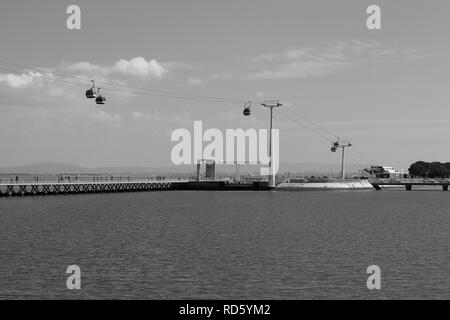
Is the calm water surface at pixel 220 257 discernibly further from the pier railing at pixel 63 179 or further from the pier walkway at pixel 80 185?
the pier walkway at pixel 80 185

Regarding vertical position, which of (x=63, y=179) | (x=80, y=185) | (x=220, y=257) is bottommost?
(x=220, y=257)

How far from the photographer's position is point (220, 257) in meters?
45.4

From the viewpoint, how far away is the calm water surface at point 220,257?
33.6 m

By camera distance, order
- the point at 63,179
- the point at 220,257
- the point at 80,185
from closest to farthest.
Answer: the point at 220,257 < the point at 63,179 < the point at 80,185

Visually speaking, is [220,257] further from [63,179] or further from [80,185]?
[80,185]

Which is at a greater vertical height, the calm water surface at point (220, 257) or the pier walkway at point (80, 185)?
the pier walkway at point (80, 185)

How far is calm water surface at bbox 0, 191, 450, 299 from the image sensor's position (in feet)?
110

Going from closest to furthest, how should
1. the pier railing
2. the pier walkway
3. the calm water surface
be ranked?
the calm water surface
the pier railing
the pier walkway

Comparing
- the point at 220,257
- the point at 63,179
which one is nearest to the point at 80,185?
the point at 63,179

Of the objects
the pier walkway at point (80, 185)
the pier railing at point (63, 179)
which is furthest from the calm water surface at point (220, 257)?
the pier walkway at point (80, 185)

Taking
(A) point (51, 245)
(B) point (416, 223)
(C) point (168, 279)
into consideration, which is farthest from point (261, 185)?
(C) point (168, 279)

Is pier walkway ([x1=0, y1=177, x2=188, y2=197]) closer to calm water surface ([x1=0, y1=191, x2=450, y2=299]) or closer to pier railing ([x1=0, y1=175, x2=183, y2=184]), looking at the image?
pier railing ([x1=0, y1=175, x2=183, y2=184])

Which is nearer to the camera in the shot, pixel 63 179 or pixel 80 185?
pixel 63 179

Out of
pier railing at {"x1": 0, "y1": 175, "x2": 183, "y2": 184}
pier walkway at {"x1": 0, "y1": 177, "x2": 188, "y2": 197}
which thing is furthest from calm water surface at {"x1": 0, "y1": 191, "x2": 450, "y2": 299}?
pier walkway at {"x1": 0, "y1": 177, "x2": 188, "y2": 197}
